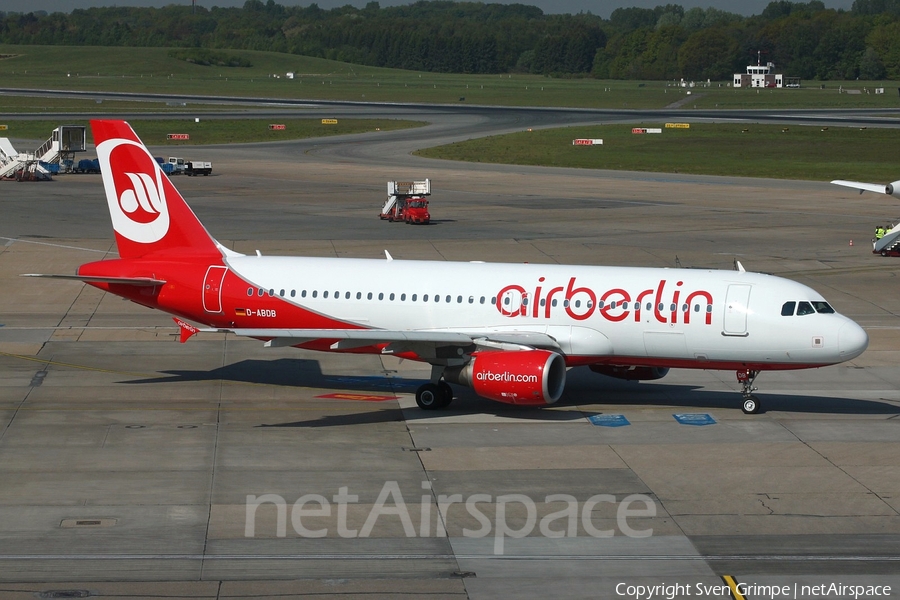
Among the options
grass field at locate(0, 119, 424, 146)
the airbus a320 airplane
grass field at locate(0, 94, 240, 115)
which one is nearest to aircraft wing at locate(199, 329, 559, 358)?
the airbus a320 airplane

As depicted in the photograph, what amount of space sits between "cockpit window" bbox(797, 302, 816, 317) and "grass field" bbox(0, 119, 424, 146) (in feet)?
359

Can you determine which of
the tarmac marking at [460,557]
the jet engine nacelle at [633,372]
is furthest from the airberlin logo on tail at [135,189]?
the tarmac marking at [460,557]

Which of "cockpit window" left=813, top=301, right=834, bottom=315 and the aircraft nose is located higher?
"cockpit window" left=813, top=301, right=834, bottom=315

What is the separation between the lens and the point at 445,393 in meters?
33.0

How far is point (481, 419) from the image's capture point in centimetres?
3212

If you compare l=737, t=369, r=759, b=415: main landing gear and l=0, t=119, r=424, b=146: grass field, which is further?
l=0, t=119, r=424, b=146: grass field

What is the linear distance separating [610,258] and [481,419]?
30.2 metres

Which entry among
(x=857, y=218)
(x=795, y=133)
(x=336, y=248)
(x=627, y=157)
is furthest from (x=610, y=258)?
(x=795, y=133)

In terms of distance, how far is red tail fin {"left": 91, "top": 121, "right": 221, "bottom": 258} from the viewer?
36.6m

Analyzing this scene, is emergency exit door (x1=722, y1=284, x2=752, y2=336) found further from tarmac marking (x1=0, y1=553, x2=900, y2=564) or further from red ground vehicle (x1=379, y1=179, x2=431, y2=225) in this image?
red ground vehicle (x1=379, y1=179, x2=431, y2=225)

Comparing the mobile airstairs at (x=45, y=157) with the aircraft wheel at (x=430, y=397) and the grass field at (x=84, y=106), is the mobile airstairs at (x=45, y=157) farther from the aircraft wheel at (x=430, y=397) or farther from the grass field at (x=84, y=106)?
the aircraft wheel at (x=430, y=397)

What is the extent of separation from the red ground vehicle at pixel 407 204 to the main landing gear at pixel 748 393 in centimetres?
4372

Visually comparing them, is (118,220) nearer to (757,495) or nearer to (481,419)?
(481,419)

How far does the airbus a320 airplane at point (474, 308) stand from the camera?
31.5 metres
